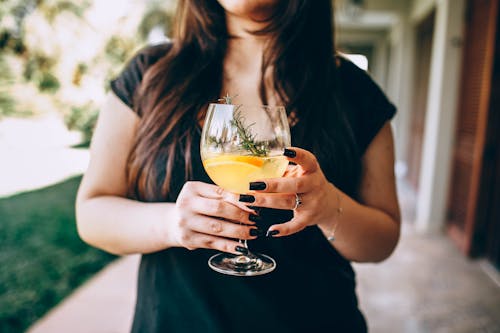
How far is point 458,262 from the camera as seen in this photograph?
4.13 meters

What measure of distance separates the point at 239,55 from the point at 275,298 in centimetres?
60

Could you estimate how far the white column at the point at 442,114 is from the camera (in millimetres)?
4723

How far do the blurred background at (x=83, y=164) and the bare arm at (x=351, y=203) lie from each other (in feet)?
3.40

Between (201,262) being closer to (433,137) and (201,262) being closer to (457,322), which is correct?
(457,322)

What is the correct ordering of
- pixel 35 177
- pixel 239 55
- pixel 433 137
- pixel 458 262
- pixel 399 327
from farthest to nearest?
pixel 35 177
pixel 433 137
pixel 458 262
pixel 399 327
pixel 239 55

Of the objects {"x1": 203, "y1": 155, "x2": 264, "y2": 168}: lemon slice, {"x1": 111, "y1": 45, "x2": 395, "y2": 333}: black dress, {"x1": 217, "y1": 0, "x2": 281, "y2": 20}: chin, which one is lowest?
{"x1": 111, "y1": 45, "x2": 395, "y2": 333}: black dress

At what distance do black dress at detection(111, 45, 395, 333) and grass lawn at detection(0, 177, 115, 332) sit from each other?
8.75ft

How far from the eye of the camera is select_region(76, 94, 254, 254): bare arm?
2.34 feet

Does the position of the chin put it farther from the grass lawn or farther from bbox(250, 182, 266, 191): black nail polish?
the grass lawn

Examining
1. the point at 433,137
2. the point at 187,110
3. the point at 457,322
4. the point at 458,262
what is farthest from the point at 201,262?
the point at 433,137

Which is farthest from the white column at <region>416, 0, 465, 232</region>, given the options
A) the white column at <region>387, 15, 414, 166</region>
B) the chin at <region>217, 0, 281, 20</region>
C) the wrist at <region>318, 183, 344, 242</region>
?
the wrist at <region>318, 183, 344, 242</region>

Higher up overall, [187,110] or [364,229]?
[187,110]

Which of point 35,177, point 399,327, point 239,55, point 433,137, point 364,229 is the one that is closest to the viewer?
point 364,229

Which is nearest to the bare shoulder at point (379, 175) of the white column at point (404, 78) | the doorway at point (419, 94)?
the doorway at point (419, 94)
